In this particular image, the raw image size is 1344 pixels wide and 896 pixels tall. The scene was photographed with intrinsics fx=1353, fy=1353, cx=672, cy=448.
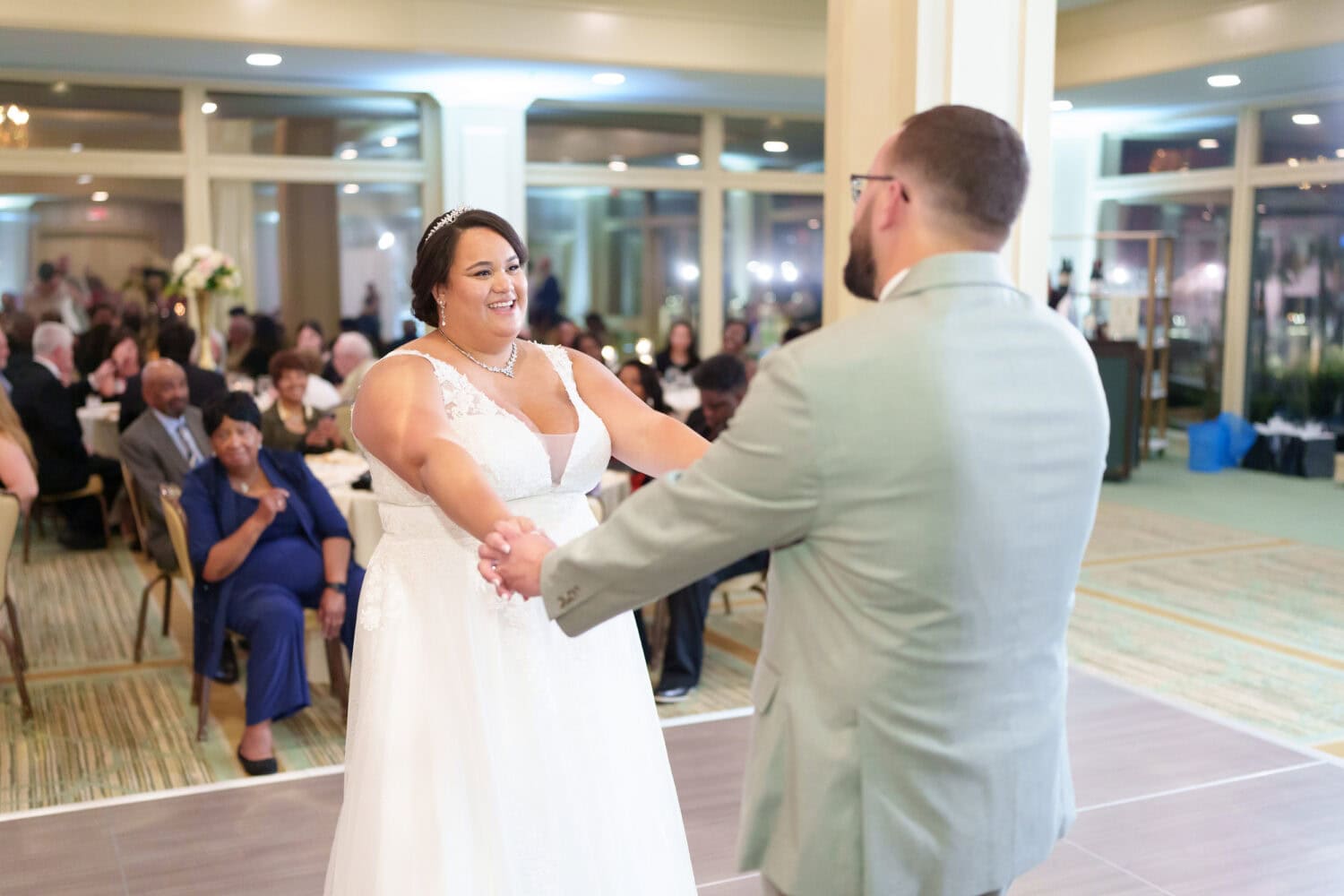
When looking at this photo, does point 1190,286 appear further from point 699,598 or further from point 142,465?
point 142,465

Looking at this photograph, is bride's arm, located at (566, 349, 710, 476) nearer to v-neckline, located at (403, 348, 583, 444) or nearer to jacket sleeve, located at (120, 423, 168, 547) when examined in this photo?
v-neckline, located at (403, 348, 583, 444)

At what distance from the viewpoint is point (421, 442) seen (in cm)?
269

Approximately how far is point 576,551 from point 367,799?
120cm

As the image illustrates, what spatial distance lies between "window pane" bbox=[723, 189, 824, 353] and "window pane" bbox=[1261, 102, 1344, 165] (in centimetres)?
436

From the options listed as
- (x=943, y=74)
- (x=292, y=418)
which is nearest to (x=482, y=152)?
(x=292, y=418)

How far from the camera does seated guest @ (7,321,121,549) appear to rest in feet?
27.2

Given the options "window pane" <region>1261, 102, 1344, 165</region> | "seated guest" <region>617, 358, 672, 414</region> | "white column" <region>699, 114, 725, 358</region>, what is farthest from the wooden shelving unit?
"seated guest" <region>617, 358, 672, 414</region>

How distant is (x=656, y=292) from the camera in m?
13.9

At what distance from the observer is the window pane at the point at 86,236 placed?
1128 cm

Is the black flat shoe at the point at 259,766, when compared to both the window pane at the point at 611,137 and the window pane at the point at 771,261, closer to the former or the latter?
the window pane at the point at 611,137

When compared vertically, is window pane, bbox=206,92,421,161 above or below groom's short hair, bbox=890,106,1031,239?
above

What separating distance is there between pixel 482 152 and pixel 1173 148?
6882mm

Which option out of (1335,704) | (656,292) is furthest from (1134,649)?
(656,292)

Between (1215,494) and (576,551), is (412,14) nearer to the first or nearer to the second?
(1215,494)
